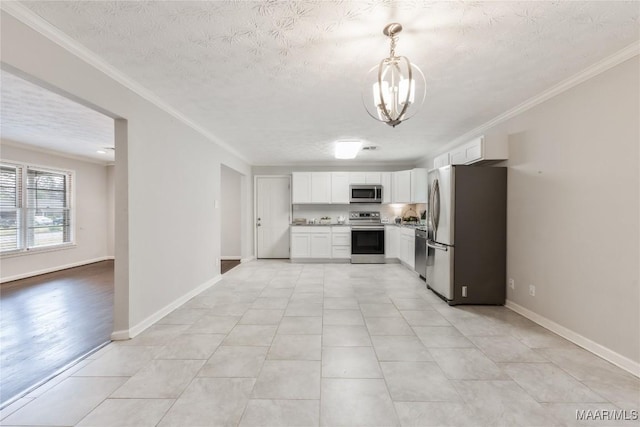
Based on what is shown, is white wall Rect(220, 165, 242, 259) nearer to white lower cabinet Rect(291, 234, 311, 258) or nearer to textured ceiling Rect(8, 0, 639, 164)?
white lower cabinet Rect(291, 234, 311, 258)

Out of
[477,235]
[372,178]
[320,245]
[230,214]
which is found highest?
[372,178]

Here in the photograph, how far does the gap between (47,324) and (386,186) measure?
6.06 meters

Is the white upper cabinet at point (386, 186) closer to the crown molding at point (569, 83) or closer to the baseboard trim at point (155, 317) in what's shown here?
the crown molding at point (569, 83)

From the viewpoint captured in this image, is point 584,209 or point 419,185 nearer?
point 584,209

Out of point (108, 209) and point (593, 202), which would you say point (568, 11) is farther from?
point (108, 209)

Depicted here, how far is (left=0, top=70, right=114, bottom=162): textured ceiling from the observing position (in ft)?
9.33

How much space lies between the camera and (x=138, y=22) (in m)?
1.76

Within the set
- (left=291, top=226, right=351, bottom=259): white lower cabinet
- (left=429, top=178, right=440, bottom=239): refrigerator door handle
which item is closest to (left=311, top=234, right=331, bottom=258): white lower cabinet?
(left=291, top=226, right=351, bottom=259): white lower cabinet

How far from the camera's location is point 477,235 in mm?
3508

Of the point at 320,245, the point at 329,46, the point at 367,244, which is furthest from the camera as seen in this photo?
the point at 320,245

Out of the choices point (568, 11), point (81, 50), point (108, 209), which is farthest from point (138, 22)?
point (108, 209)

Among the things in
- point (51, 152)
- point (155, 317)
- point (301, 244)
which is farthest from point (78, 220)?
point (301, 244)

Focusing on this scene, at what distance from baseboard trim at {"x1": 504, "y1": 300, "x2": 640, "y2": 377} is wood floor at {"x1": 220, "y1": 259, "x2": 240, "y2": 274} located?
4931 mm

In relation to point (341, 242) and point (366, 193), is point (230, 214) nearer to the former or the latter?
point (341, 242)
